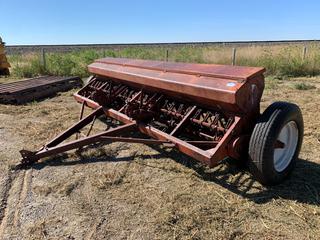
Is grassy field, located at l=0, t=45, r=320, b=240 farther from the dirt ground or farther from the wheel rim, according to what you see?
the wheel rim

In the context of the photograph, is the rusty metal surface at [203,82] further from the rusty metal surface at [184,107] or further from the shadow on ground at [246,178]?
the shadow on ground at [246,178]

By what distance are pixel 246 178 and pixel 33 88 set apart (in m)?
6.74

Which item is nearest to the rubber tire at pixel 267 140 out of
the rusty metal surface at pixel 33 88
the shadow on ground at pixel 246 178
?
the shadow on ground at pixel 246 178

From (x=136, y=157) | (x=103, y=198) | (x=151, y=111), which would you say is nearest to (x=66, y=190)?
(x=103, y=198)

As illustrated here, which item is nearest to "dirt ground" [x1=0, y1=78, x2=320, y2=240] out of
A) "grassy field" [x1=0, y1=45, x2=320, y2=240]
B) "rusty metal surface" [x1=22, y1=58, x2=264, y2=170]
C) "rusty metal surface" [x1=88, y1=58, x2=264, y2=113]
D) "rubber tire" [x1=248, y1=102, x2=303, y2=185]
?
"grassy field" [x1=0, y1=45, x2=320, y2=240]

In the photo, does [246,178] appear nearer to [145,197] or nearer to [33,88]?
[145,197]

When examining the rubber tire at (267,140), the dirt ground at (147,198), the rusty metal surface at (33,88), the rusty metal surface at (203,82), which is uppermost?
the rusty metal surface at (203,82)

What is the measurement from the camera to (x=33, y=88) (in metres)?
9.62

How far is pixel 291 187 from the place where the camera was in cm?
429

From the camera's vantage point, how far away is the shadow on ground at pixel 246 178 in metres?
4.08

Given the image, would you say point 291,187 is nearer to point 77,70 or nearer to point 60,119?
point 60,119

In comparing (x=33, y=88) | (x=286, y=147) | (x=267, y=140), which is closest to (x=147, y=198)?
(x=267, y=140)

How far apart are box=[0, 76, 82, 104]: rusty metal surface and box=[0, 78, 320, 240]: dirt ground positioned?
362cm

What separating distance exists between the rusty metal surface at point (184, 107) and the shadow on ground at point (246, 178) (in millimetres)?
290
